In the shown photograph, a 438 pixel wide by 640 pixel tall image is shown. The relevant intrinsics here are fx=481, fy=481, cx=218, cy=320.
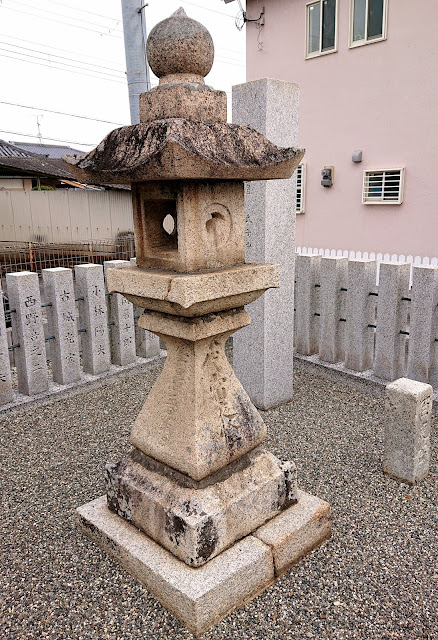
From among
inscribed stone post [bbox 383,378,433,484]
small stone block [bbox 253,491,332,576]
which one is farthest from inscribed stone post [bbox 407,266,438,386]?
small stone block [bbox 253,491,332,576]

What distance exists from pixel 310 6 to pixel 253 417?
1095cm

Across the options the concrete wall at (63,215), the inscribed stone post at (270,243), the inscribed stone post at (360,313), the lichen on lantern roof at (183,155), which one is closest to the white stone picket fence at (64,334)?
the inscribed stone post at (270,243)

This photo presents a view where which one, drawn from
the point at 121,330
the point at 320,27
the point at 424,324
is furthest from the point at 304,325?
the point at 320,27

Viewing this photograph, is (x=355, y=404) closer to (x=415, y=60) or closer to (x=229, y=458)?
(x=229, y=458)

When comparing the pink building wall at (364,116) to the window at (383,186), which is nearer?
the pink building wall at (364,116)

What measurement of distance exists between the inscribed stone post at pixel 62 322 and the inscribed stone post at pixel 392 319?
11.1 ft

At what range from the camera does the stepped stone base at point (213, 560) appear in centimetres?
242

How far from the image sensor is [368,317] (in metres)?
5.45

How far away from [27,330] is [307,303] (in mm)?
3252

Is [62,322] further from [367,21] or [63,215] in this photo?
[63,215]

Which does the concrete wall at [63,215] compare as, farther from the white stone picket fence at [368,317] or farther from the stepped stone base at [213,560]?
the stepped stone base at [213,560]

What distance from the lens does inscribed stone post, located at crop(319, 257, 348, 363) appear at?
5.63 m

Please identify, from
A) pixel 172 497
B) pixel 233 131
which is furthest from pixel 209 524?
pixel 233 131

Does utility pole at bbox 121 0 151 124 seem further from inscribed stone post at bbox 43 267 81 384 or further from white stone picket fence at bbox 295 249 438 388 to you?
white stone picket fence at bbox 295 249 438 388
